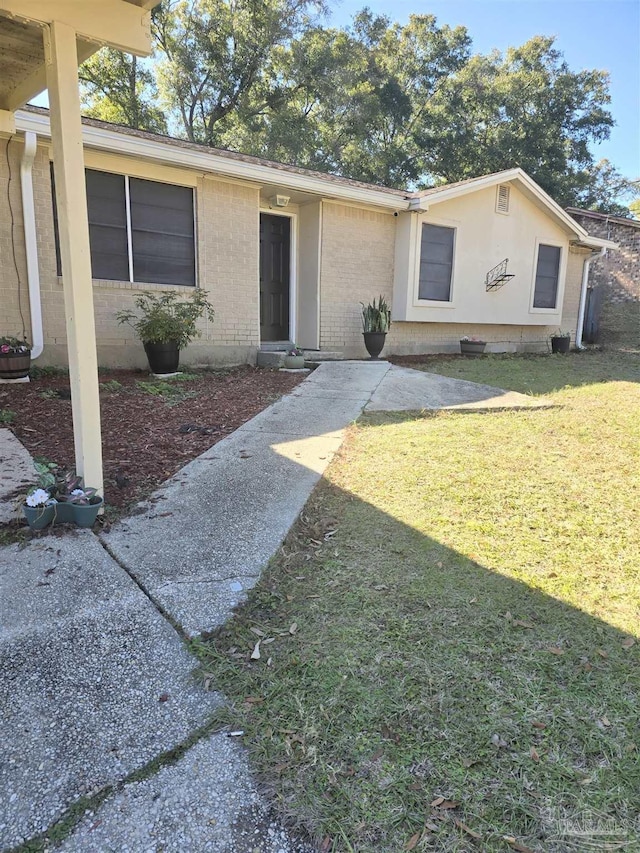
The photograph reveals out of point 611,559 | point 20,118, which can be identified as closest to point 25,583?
point 611,559

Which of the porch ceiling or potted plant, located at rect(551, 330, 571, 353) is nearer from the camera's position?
the porch ceiling

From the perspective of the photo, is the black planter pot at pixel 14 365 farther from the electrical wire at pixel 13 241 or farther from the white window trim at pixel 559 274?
the white window trim at pixel 559 274

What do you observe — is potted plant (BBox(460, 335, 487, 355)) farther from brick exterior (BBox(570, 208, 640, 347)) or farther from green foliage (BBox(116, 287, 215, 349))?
green foliage (BBox(116, 287, 215, 349))

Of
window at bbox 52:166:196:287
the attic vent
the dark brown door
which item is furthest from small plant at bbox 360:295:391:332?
the attic vent

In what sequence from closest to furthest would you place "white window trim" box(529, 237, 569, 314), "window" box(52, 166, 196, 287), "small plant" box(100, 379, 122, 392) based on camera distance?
1. "small plant" box(100, 379, 122, 392)
2. "window" box(52, 166, 196, 287)
3. "white window trim" box(529, 237, 569, 314)

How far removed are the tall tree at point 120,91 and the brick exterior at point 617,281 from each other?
1613 cm

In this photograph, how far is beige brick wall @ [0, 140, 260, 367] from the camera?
6.62m

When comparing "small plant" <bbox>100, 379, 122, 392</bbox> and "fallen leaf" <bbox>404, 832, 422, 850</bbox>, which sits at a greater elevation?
"small plant" <bbox>100, 379, 122, 392</bbox>

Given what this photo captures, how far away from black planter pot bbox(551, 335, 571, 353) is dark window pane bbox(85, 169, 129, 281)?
33.0 feet

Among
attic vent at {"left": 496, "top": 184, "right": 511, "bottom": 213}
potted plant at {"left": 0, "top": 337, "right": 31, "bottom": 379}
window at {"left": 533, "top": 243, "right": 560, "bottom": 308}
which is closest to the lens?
potted plant at {"left": 0, "top": 337, "right": 31, "bottom": 379}

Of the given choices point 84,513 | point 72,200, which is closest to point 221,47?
point 72,200

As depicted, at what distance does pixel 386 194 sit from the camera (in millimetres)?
9688

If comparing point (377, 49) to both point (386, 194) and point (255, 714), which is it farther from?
point (255, 714)

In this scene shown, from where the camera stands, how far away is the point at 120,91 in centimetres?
1991
